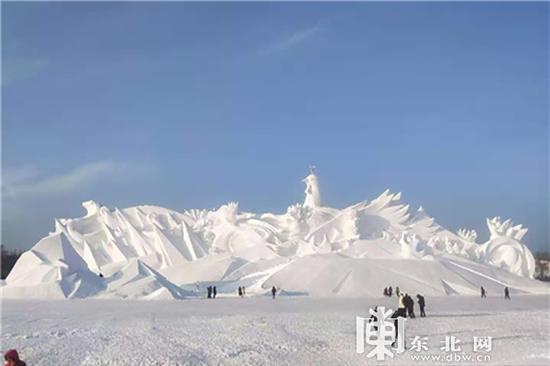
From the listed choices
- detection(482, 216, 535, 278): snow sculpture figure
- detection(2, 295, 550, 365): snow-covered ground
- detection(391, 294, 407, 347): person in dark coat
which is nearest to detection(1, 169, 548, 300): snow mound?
detection(482, 216, 535, 278): snow sculpture figure

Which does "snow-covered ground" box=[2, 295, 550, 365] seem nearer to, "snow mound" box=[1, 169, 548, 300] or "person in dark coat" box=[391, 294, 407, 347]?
"person in dark coat" box=[391, 294, 407, 347]

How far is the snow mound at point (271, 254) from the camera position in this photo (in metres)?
32.4

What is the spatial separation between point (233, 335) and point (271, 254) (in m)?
29.7

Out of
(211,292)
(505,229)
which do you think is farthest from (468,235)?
(211,292)

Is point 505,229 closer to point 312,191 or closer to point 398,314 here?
point 312,191

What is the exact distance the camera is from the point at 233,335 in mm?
14742

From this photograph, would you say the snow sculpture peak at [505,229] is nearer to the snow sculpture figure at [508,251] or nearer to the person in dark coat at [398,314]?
the snow sculpture figure at [508,251]

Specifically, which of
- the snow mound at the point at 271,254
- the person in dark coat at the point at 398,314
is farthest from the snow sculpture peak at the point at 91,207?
the person in dark coat at the point at 398,314

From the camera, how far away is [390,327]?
1407 cm

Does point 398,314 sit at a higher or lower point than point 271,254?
lower

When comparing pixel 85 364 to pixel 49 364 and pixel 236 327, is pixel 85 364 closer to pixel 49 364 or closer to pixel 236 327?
pixel 49 364

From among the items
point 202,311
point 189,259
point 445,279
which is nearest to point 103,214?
point 189,259

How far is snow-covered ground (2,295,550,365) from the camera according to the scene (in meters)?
12.2

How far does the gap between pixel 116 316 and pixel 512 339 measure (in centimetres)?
1146
